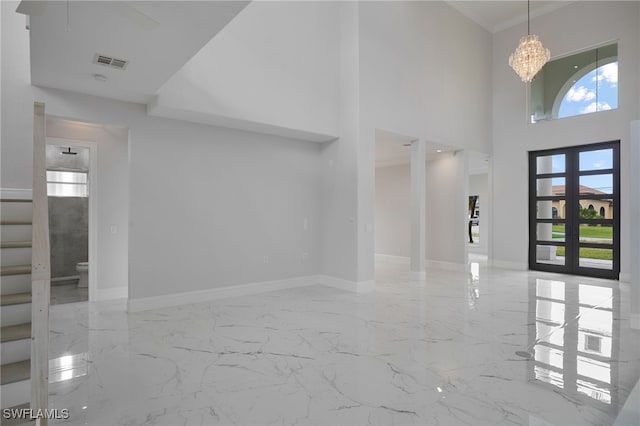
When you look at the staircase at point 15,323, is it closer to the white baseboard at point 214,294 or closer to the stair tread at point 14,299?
the stair tread at point 14,299

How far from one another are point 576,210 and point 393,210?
4084 millimetres

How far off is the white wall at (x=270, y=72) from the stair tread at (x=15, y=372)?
3164 millimetres

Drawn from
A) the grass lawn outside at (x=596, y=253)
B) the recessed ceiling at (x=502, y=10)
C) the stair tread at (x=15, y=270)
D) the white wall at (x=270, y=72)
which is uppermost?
the recessed ceiling at (x=502, y=10)

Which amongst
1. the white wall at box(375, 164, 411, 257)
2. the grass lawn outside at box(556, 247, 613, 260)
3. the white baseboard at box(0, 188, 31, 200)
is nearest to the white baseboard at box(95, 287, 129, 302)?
the white baseboard at box(0, 188, 31, 200)

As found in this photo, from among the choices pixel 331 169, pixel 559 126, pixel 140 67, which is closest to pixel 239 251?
pixel 331 169

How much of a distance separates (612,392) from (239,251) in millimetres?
4672

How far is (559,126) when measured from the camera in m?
7.98

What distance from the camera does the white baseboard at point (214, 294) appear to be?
481 cm

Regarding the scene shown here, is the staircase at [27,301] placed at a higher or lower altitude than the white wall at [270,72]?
lower

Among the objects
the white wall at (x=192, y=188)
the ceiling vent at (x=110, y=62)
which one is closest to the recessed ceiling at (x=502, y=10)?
the white wall at (x=192, y=188)

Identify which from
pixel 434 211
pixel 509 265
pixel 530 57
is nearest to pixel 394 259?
pixel 434 211

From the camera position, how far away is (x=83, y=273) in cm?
577

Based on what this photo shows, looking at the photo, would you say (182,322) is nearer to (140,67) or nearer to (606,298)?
(140,67)

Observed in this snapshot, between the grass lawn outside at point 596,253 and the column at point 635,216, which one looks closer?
the column at point 635,216
